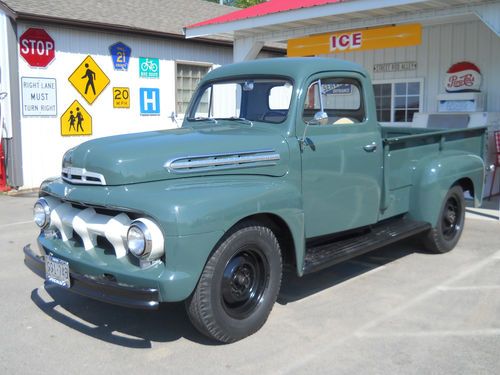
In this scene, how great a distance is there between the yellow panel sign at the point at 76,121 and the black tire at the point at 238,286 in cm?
912

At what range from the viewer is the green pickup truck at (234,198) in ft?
11.5

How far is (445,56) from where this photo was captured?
11.1m

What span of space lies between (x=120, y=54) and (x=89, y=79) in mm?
1072

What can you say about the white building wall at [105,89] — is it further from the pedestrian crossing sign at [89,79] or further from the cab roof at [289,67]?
the cab roof at [289,67]

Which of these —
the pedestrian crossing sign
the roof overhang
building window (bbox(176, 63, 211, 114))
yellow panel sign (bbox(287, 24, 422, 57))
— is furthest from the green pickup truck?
building window (bbox(176, 63, 211, 114))

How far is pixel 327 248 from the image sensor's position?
15.8 feet

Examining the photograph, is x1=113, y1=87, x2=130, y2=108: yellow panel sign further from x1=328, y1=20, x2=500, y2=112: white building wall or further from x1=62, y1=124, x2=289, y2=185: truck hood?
x1=62, y1=124, x2=289, y2=185: truck hood

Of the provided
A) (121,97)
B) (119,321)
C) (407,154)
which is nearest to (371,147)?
(407,154)

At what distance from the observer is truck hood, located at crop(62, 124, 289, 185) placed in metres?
3.81

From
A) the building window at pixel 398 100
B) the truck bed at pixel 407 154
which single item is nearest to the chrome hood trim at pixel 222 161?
the truck bed at pixel 407 154

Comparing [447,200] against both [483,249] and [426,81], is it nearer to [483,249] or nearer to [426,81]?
[483,249]

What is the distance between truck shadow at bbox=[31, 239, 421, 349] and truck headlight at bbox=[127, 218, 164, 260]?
86 centimetres

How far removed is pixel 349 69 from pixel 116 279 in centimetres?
293

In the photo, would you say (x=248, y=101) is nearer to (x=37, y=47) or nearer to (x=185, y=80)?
(x=37, y=47)
